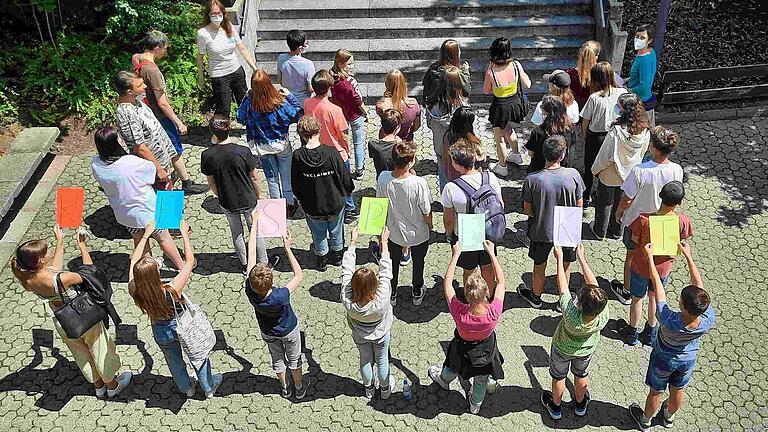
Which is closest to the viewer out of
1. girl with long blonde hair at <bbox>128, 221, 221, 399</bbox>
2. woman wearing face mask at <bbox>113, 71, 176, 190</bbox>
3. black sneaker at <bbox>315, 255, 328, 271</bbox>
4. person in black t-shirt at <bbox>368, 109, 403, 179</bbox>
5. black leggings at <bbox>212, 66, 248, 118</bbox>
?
girl with long blonde hair at <bbox>128, 221, 221, 399</bbox>

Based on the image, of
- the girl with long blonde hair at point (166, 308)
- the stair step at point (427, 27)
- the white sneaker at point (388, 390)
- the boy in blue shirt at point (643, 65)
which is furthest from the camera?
the stair step at point (427, 27)

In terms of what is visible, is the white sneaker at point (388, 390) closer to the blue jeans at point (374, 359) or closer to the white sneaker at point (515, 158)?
the blue jeans at point (374, 359)

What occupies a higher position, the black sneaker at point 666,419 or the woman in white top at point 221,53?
the woman in white top at point 221,53

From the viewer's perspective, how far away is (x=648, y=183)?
6.83 m

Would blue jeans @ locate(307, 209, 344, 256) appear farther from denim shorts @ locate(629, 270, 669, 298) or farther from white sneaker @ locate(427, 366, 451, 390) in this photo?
denim shorts @ locate(629, 270, 669, 298)

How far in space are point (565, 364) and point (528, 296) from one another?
161 cm

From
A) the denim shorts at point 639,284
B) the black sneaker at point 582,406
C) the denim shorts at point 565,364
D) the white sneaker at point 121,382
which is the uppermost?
the denim shorts at point 639,284

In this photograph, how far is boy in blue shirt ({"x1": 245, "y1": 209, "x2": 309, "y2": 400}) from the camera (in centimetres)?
575

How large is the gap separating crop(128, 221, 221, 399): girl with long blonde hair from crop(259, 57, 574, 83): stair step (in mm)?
5545

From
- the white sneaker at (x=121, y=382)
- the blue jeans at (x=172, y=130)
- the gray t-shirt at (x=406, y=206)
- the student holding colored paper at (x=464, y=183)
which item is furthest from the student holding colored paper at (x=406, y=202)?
the blue jeans at (x=172, y=130)

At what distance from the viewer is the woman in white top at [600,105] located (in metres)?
8.00

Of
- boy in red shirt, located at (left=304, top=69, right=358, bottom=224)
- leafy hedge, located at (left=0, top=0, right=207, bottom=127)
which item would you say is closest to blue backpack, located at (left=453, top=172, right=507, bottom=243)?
boy in red shirt, located at (left=304, top=69, right=358, bottom=224)

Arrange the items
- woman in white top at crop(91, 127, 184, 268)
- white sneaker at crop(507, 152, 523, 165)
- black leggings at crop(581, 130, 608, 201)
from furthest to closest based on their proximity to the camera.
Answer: white sneaker at crop(507, 152, 523, 165), black leggings at crop(581, 130, 608, 201), woman in white top at crop(91, 127, 184, 268)

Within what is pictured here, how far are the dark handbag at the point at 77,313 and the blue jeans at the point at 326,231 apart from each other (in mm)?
2454
